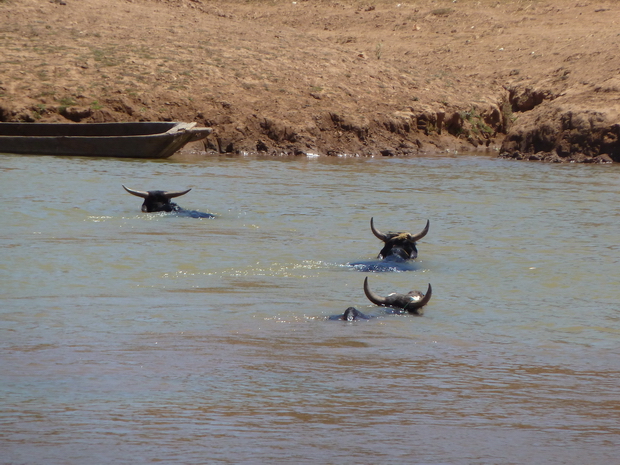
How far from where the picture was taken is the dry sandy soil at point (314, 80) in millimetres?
21562

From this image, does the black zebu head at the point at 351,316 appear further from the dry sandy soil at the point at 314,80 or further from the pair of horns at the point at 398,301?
the dry sandy soil at the point at 314,80

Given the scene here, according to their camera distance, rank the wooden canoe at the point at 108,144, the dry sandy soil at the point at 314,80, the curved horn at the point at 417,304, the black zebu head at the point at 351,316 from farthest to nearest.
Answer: the dry sandy soil at the point at 314,80, the wooden canoe at the point at 108,144, the curved horn at the point at 417,304, the black zebu head at the point at 351,316

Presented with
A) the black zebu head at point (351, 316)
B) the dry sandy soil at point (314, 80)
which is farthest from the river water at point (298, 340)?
the dry sandy soil at point (314, 80)

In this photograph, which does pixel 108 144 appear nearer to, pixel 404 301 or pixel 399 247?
pixel 399 247

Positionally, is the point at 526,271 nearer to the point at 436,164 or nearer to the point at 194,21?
the point at 436,164

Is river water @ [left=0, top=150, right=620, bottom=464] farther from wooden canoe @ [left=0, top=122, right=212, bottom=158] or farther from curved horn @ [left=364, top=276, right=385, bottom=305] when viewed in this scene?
wooden canoe @ [left=0, top=122, right=212, bottom=158]

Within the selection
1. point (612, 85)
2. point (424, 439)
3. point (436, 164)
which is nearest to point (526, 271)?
point (424, 439)

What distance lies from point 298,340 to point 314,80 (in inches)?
750

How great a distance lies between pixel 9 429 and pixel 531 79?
2425 cm

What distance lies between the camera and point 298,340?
5.37 metres

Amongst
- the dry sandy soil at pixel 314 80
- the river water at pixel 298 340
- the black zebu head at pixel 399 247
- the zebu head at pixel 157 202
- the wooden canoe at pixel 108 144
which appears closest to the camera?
the river water at pixel 298 340

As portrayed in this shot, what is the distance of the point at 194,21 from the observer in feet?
89.6

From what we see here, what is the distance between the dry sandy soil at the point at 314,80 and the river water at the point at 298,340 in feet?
32.3

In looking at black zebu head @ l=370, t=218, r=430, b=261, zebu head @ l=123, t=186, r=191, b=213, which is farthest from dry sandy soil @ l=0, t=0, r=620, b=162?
black zebu head @ l=370, t=218, r=430, b=261
